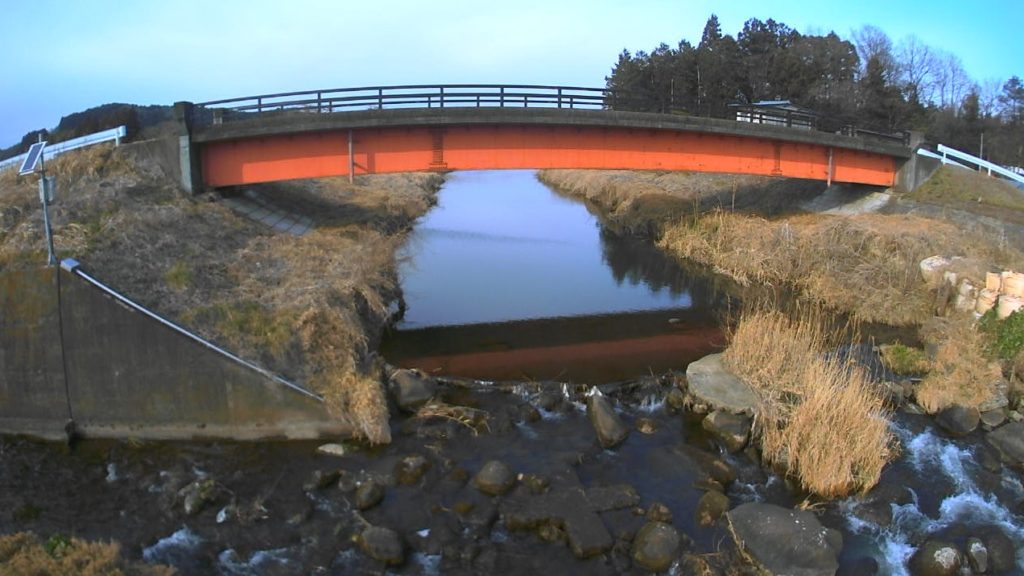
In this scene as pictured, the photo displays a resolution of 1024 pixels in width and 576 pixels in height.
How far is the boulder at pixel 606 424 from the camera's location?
48.5 ft

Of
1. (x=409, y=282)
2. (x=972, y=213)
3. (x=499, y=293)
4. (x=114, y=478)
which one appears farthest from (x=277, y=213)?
(x=972, y=213)

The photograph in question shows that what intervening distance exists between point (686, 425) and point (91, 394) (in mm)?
12241

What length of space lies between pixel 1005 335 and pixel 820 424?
8.24 m

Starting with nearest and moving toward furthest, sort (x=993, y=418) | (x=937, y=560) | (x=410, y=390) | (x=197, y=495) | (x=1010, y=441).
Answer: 1. (x=937, y=560)
2. (x=197, y=495)
3. (x=1010, y=441)
4. (x=993, y=418)
5. (x=410, y=390)

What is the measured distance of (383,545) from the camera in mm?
11203

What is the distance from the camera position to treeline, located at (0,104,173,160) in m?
24.9

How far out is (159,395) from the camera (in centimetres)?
1488

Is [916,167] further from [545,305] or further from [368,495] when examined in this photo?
[368,495]

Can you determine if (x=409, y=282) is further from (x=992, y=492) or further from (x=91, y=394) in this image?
(x=992, y=492)

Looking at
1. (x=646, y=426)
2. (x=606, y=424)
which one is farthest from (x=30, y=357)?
(x=646, y=426)

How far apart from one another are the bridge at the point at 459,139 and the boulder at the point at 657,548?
17.5 metres

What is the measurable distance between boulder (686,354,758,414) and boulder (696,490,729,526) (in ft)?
11.3

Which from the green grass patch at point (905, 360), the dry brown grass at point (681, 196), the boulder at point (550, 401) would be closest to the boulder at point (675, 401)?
the boulder at point (550, 401)

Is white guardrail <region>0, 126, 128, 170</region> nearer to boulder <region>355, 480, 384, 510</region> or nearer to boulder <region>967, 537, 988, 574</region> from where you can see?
boulder <region>355, 480, 384, 510</region>
